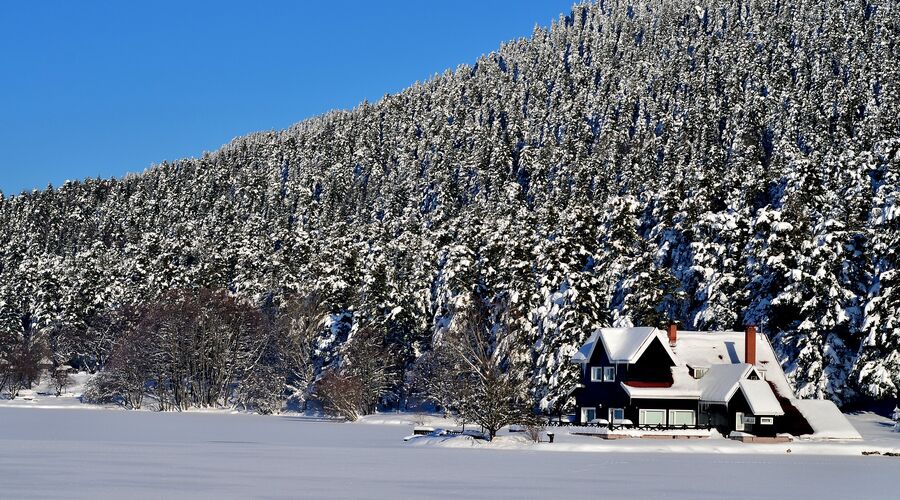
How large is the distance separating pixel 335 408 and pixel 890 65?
9758cm

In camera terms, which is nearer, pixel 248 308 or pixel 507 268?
pixel 507 268

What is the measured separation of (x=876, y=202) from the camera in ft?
208

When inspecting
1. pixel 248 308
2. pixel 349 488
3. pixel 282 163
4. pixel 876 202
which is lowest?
pixel 349 488

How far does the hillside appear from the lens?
199ft

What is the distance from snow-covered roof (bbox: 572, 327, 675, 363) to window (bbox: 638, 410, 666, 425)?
120 inches

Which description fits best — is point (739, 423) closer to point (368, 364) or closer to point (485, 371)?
point (485, 371)

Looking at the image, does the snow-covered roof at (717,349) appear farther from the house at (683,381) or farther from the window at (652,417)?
the window at (652,417)

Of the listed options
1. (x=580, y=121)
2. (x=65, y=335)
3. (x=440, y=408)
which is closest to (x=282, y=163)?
(x=580, y=121)

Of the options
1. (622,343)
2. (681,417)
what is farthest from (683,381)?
(622,343)

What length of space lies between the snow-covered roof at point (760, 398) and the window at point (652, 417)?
5.05 meters

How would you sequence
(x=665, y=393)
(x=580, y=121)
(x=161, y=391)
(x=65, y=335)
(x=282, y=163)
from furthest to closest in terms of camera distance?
(x=282, y=163)
(x=580, y=121)
(x=65, y=335)
(x=161, y=391)
(x=665, y=393)

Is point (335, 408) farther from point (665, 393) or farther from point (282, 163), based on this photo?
point (282, 163)

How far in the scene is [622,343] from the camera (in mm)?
57406

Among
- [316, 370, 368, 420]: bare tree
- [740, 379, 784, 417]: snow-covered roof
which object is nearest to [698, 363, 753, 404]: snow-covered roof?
[740, 379, 784, 417]: snow-covered roof
